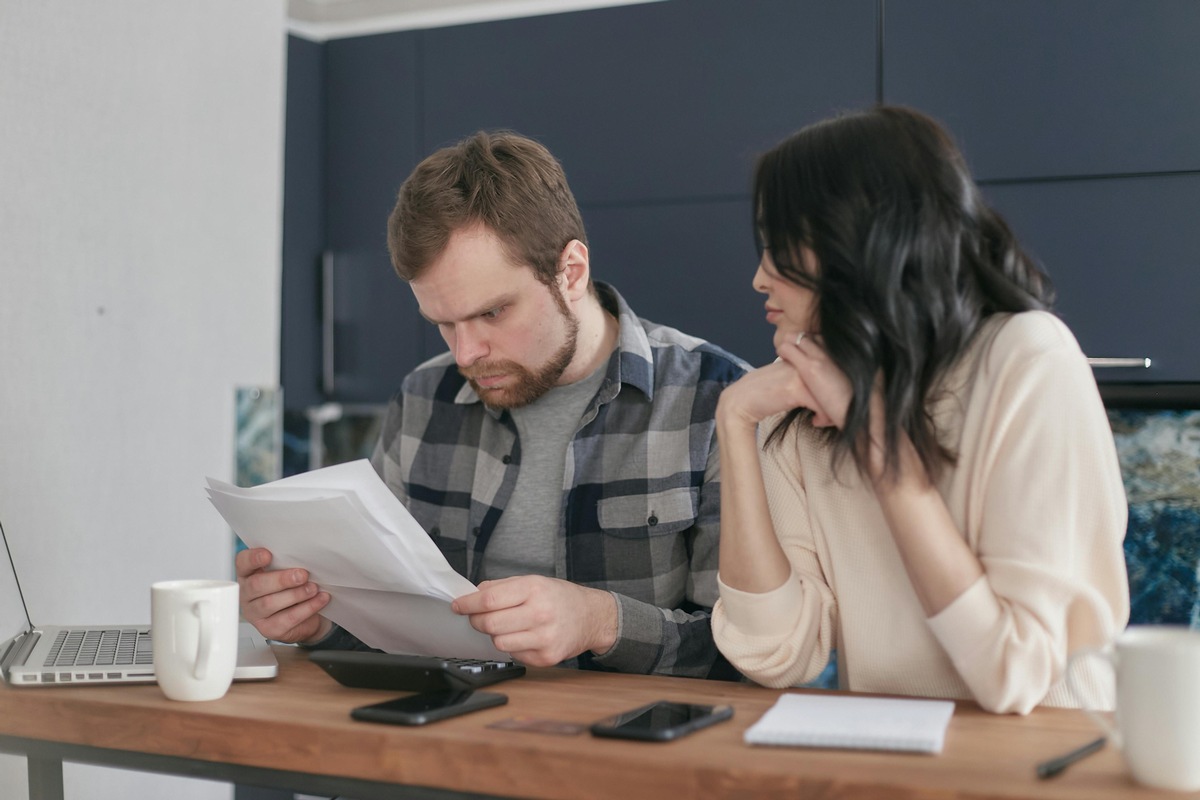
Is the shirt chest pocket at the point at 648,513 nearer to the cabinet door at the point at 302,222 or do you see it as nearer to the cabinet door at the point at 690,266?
the cabinet door at the point at 690,266

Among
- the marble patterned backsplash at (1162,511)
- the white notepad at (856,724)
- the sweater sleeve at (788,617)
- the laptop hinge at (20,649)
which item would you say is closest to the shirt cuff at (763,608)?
the sweater sleeve at (788,617)

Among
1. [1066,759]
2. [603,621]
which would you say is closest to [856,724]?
[1066,759]

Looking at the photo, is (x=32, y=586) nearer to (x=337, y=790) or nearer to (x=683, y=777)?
(x=337, y=790)

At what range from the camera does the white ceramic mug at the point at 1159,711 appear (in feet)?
2.79

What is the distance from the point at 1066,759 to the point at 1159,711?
→ 0.27ft

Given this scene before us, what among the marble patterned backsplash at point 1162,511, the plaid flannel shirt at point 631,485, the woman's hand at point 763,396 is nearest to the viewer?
A: the woman's hand at point 763,396

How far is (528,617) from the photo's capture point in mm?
1292

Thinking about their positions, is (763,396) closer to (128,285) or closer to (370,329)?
(128,285)

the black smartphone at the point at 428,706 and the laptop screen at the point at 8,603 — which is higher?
the black smartphone at the point at 428,706

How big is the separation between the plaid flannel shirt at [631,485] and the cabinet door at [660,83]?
66cm

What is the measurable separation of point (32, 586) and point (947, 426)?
1.55m

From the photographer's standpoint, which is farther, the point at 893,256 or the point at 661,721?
the point at 893,256

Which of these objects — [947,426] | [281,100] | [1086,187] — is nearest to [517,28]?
[281,100]

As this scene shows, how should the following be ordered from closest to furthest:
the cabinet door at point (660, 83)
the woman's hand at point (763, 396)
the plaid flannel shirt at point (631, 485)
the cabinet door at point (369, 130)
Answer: the woman's hand at point (763, 396) < the plaid flannel shirt at point (631, 485) < the cabinet door at point (660, 83) < the cabinet door at point (369, 130)
